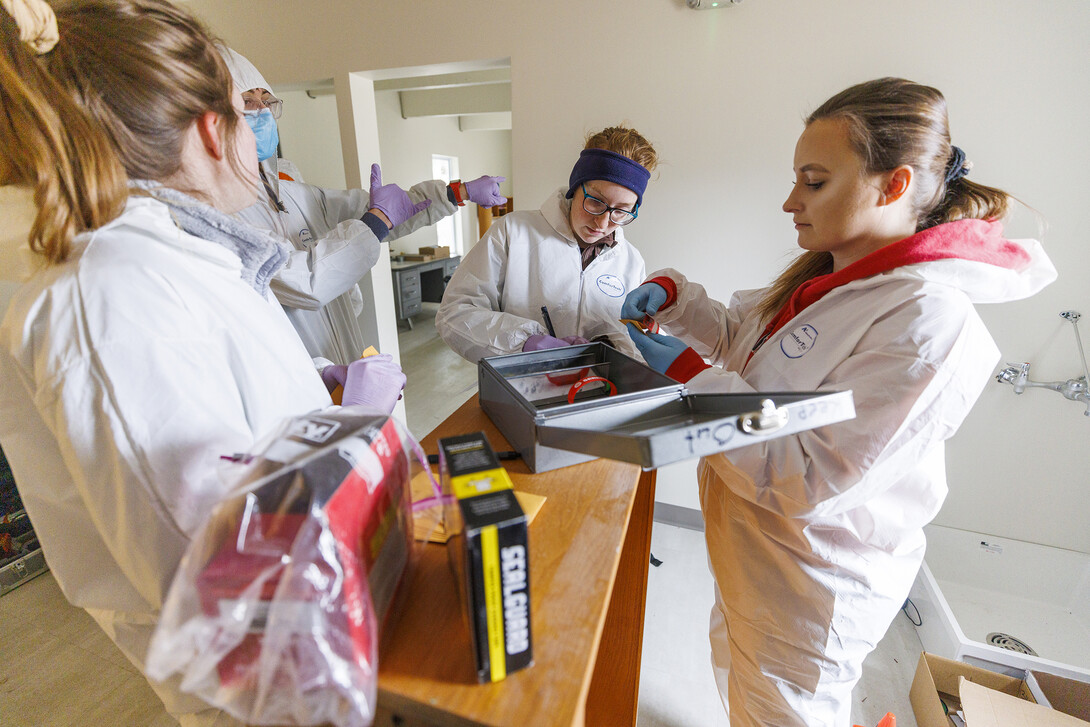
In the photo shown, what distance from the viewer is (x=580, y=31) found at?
1815mm

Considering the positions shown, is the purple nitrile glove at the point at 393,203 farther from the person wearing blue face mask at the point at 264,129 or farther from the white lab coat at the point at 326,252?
the person wearing blue face mask at the point at 264,129

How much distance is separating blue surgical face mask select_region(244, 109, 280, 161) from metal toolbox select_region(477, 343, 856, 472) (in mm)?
1154

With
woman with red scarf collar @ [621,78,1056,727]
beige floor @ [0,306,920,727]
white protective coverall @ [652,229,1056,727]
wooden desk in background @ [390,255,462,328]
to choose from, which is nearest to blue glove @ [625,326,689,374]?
woman with red scarf collar @ [621,78,1056,727]

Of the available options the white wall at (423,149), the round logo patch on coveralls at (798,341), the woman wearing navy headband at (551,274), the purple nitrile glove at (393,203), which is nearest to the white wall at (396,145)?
the white wall at (423,149)

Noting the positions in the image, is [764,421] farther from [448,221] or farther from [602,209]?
[448,221]

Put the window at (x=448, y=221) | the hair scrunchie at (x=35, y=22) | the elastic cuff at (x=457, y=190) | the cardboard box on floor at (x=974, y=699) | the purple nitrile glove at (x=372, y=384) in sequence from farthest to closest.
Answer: the window at (x=448, y=221), the elastic cuff at (x=457, y=190), the cardboard box on floor at (x=974, y=699), the purple nitrile glove at (x=372, y=384), the hair scrunchie at (x=35, y=22)

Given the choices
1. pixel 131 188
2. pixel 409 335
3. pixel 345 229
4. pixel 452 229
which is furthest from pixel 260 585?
pixel 452 229

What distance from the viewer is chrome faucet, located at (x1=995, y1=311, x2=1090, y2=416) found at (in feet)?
5.34

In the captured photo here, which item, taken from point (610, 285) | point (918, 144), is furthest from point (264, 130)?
point (918, 144)

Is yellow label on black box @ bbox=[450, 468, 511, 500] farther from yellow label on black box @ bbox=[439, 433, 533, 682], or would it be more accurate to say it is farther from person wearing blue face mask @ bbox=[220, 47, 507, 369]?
person wearing blue face mask @ bbox=[220, 47, 507, 369]

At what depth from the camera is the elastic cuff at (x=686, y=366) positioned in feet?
3.48

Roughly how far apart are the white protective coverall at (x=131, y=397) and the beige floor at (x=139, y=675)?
1.36 m

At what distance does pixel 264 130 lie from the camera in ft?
4.75

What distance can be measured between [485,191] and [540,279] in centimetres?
50
